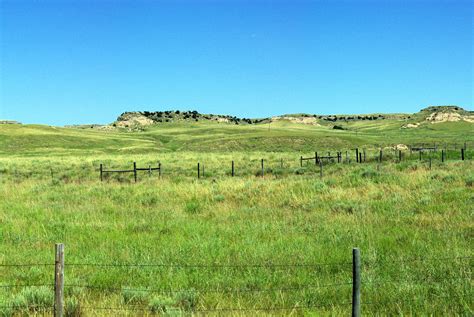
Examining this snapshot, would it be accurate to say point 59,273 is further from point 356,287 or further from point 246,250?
point 246,250

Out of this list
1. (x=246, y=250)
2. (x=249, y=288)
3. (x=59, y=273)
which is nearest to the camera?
(x=59, y=273)

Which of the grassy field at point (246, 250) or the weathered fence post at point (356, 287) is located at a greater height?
the weathered fence post at point (356, 287)

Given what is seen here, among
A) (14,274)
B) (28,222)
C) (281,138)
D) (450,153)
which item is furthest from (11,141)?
(14,274)

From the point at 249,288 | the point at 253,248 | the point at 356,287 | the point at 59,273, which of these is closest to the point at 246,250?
the point at 253,248

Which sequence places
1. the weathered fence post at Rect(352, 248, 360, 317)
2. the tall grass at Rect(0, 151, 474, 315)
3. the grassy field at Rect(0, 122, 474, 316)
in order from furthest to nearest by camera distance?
the tall grass at Rect(0, 151, 474, 315) → the grassy field at Rect(0, 122, 474, 316) → the weathered fence post at Rect(352, 248, 360, 317)

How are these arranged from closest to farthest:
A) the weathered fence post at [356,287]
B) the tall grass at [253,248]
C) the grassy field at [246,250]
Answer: the weathered fence post at [356,287], the grassy field at [246,250], the tall grass at [253,248]

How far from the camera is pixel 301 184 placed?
76.5ft

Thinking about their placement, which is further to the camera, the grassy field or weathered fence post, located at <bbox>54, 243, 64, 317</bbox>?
the grassy field

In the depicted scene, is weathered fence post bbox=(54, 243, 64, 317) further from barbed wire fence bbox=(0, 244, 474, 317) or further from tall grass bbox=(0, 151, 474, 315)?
tall grass bbox=(0, 151, 474, 315)

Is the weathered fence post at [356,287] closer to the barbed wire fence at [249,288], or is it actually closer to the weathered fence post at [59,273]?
the barbed wire fence at [249,288]

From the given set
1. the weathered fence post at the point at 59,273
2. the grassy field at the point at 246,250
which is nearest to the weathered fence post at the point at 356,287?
the grassy field at the point at 246,250

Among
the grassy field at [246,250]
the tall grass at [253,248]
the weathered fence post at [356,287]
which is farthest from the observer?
the tall grass at [253,248]

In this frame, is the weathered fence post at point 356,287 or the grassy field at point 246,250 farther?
the grassy field at point 246,250

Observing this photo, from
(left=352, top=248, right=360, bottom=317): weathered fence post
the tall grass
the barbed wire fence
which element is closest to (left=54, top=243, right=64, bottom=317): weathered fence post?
the barbed wire fence
